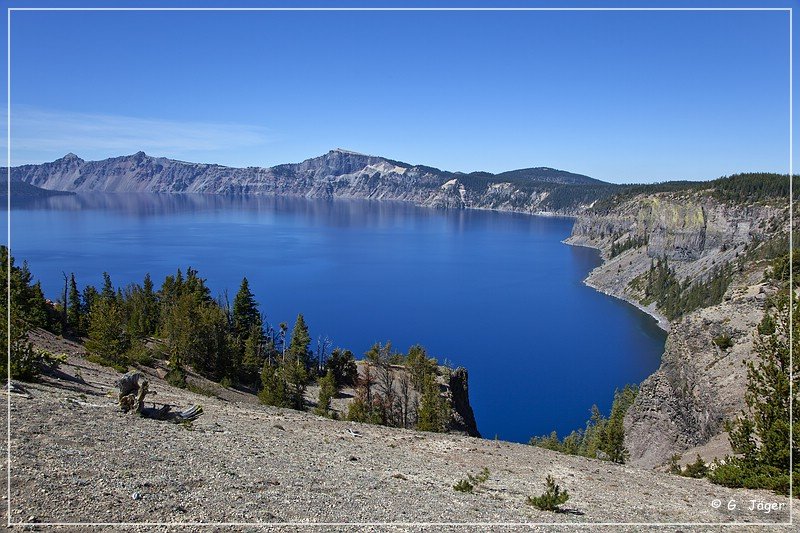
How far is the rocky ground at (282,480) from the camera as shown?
13062 millimetres

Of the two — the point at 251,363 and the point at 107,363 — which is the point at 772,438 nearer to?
the point at 107,363

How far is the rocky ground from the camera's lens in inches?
514

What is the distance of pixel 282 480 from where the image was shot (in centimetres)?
1680

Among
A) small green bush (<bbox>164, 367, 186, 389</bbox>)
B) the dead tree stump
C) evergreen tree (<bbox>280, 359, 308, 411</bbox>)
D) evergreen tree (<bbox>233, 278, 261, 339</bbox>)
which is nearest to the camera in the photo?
the dead tree stump

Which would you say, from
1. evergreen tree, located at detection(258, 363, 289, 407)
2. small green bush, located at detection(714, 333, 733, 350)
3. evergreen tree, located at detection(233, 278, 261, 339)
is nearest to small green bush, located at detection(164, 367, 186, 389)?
evergreen tree, located at detection(258, 363, 289, 407)

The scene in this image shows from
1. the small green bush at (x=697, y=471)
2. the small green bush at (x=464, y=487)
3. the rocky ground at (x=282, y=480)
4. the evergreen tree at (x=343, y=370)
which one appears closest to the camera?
the rocky ground at (x=282, y=480)

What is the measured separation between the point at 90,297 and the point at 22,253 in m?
126

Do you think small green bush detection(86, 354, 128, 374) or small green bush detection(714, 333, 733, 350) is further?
small green bush detection(714, 333, 733, 350)

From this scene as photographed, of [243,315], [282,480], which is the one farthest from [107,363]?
[243,315]

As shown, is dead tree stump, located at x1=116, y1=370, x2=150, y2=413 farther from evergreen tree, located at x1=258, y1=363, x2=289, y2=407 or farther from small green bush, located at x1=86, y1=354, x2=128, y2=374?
evergreen tree, located at x1=258, y1=363, x2=289, y2=407

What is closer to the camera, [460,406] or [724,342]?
[724,342]

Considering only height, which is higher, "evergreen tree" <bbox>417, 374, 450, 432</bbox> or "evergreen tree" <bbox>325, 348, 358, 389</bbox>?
"evergreen tree" <bbox>417, 374, 450, 432</bbox>

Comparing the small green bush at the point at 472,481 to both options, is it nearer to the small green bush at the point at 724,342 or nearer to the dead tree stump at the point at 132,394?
the dead tree stump at the point at 132,394

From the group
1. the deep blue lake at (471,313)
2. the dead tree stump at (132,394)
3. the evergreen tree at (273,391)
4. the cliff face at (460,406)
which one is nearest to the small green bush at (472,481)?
the dead tree stump at (132,394)
